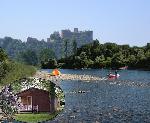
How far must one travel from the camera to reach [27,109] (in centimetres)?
642

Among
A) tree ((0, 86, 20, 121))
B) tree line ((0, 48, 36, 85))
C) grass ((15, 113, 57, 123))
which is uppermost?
tree line ((0, 48, 36, 85))

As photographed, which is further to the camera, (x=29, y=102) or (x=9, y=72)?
(x=9, y=72)

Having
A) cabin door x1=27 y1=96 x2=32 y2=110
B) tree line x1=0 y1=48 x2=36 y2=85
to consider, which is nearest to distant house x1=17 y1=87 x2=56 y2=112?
cabin door x1=27 y1=96 x2=32 y2=110

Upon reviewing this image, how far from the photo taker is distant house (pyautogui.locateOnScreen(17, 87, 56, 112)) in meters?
6.43

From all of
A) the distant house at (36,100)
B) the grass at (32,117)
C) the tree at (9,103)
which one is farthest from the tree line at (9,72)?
the grass at (32,117)

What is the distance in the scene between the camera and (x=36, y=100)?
6.53m

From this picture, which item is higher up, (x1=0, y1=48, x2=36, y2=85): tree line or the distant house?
(x1=0, y1=48, x2=36, y2=85): tree line

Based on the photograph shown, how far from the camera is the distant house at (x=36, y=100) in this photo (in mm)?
6434

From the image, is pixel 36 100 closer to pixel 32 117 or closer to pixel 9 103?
pixel 32 117

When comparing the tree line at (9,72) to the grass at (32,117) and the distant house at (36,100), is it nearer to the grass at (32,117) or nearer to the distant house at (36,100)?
the distant house at (36,100)

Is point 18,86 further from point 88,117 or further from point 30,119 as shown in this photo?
point 88,117

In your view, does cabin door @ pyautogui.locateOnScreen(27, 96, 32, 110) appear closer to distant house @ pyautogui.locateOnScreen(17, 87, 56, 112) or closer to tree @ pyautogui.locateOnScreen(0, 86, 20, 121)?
distant house @ pyautogui.locateOnScreen(17, 87, 56, 112)

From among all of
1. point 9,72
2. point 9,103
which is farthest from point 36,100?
point 9,72

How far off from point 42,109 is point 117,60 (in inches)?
7468
